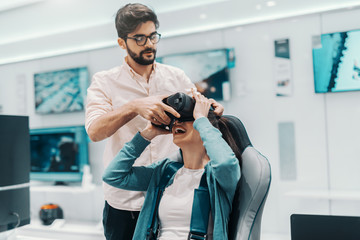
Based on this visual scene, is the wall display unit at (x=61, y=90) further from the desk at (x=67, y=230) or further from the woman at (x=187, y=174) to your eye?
the woman at (x=187, y=174)

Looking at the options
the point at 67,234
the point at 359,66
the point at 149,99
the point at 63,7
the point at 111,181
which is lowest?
the point at 67,234

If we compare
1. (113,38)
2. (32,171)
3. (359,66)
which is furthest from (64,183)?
(359,66)

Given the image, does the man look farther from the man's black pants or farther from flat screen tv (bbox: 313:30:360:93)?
flat screen tv (bbox: 313:30:360:93)

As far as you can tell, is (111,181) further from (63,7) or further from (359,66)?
(63,7)

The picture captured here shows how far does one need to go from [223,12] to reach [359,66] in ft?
3.99

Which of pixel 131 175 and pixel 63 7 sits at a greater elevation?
pixel 63 7

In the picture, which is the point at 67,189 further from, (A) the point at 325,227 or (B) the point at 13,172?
(A) the point at 325,227

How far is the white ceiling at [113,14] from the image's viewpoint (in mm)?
2891

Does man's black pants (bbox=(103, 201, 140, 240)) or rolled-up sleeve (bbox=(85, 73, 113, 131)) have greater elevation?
rolled-up sleeve (bbox=(85, 73, 113, 131))

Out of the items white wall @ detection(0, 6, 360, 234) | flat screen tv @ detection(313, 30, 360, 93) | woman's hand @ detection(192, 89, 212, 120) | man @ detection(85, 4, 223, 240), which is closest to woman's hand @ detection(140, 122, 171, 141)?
man @ detection(85, 4, 223, 240)

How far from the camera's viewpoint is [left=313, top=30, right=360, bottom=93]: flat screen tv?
2658mm

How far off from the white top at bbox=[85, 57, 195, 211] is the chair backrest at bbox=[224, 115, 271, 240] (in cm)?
49

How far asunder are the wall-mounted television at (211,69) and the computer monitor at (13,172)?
1.60 m

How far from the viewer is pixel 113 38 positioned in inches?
142
